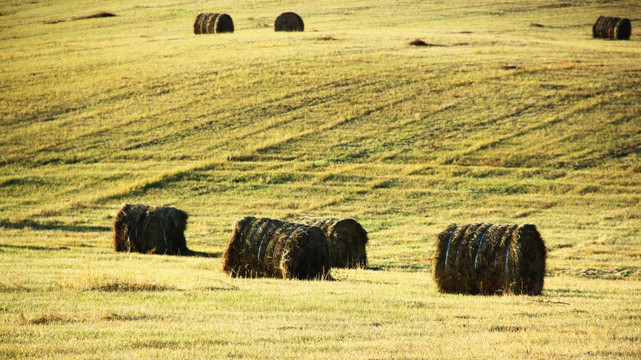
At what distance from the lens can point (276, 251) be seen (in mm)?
15977

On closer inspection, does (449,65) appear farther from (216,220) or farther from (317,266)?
(317,266)

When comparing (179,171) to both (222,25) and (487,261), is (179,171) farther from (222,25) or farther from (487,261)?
(222,25)

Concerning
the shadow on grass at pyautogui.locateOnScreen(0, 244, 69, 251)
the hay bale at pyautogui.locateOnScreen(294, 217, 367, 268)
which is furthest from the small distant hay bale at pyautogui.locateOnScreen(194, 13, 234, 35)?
the hay bale at pyautogui.locateOnScreen(294, 217, 367, 268)

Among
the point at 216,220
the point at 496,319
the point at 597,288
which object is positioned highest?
the point at 496,319

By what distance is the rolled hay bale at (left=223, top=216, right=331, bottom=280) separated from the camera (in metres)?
15.9

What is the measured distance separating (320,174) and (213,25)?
3668cm

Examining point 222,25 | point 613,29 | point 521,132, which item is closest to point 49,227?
point 521,132

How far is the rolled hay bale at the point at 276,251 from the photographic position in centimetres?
1587

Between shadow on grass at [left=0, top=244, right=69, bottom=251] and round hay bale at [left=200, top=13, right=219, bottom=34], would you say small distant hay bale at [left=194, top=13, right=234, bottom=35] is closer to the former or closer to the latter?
round hay bale at [left=200, top=13, right=219, bottom=34]

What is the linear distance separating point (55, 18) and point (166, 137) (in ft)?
159

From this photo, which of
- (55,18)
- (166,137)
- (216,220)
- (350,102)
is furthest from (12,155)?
(55,18)

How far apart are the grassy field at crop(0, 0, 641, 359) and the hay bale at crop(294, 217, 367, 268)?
2.94 ft

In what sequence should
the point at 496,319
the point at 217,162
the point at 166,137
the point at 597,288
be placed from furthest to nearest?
the point at 166,137 < the point at 217,162 < the point at 597,288 < the point at 496,319

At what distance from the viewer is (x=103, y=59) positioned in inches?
2146
